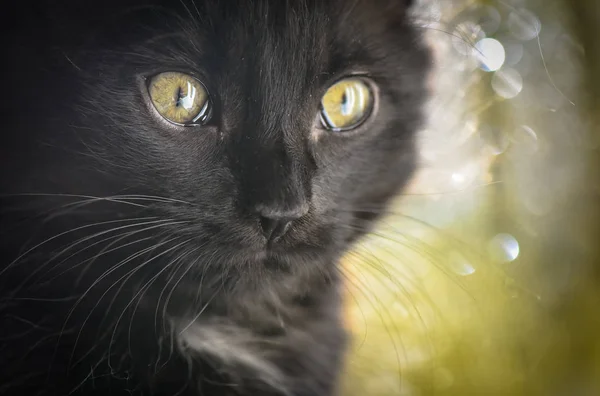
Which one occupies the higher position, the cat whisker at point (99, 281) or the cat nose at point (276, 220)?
the cat nose at point (276, 220)

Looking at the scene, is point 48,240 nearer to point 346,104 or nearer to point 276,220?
point 276,220

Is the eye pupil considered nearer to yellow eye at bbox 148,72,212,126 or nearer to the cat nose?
yellow eye at bbox 148,72,212,126

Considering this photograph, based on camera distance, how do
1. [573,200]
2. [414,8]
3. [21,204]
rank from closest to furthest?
[21,204] → [414,8] → [573,200]

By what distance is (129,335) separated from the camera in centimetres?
56

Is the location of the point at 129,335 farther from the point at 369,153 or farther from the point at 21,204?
the point at 369,153

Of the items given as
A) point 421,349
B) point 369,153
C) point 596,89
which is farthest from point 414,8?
point 421,349

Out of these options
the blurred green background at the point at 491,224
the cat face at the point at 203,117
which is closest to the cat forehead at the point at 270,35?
the cat face at the point at 203,117

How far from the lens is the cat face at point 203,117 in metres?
0.53

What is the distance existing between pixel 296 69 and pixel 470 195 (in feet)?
0.99

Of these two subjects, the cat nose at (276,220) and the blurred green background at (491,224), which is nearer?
the cat nose at (276,220)

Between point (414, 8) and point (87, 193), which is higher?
point (414, 8)

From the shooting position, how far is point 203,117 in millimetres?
551

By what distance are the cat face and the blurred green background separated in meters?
0.17

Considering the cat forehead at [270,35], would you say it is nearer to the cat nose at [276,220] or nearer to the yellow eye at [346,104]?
the yellow eye at [346,104]
